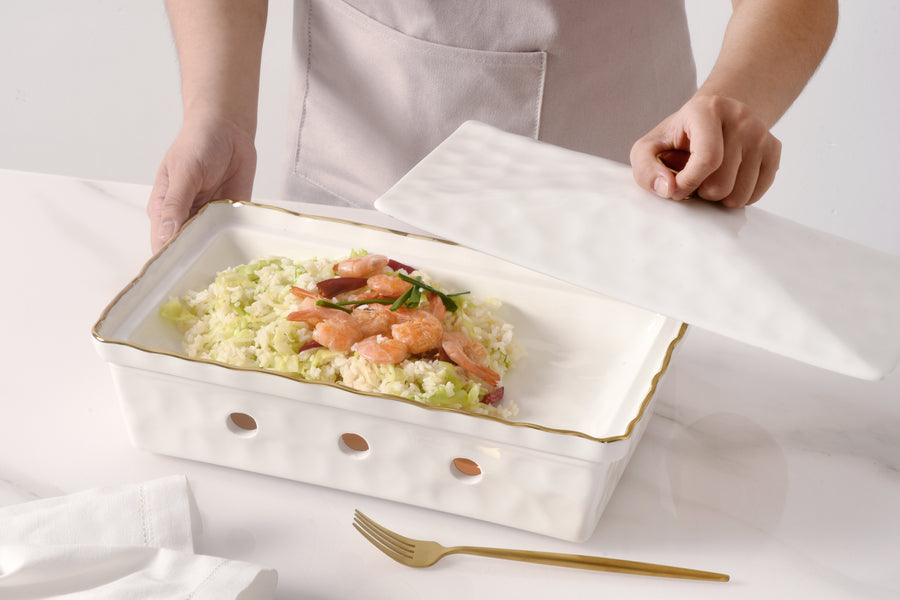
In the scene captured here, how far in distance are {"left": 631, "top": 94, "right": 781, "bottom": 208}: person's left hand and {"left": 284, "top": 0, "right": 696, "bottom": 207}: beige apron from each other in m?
0.51

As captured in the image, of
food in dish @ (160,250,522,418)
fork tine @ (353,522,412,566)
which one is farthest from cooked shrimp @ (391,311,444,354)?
fork tine @ (353,522,412,566)

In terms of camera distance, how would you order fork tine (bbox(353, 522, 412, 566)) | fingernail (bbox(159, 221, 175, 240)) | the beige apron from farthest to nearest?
the beige apron, fingernail (bbox(159, 221, 175, 240)), fork tine (bbox(353, 522, 412, 566))

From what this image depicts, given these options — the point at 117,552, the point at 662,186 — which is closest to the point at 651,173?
the point at 662,186

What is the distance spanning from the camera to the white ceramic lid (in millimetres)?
816

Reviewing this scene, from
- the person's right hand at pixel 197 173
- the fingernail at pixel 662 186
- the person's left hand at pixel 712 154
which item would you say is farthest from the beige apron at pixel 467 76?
the fingernail at pixel 662 186

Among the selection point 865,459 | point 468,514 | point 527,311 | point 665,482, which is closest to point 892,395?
point 865,459

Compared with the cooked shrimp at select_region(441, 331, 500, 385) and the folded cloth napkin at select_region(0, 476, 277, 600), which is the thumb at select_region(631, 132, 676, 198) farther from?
the folded cloth napkin at select_region(0, 476, 277, 600)

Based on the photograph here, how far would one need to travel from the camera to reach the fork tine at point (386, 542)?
0.92 metres

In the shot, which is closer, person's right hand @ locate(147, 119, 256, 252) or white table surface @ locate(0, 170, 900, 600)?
white table surface @ locate(0, 170, 900, 600)

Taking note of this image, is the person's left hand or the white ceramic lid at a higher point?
the person's left hand

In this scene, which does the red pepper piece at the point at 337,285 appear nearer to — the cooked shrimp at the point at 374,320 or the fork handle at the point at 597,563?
the cooked shrimp at the point at 374,320

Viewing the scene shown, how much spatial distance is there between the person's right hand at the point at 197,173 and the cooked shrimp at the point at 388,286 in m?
0.36

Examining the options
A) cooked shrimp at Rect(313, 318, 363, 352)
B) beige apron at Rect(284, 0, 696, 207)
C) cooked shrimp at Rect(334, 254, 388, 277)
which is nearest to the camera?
cooked shrimp at Rect(313, 318, 363, 352)

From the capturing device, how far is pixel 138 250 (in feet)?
4.65
